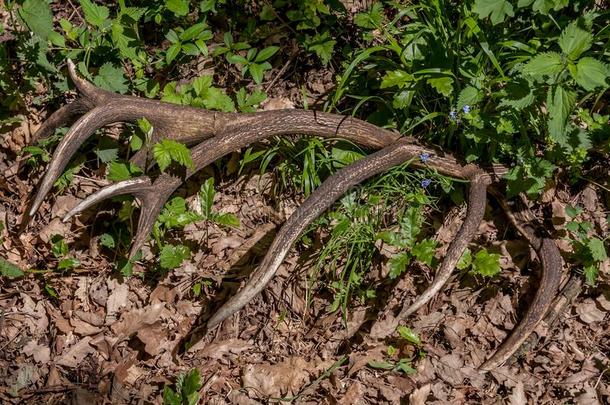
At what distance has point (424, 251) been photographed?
10.7ft

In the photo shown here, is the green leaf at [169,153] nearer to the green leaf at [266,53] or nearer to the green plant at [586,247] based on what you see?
the green leaf at [266,53]

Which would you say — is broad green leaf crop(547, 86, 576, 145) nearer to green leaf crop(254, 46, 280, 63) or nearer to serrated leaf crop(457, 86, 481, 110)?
serrated leaf crop(457, 86, 481, 110)

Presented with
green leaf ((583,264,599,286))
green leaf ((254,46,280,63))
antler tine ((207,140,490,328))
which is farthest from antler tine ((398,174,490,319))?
green leaf ((254,46,280,63))

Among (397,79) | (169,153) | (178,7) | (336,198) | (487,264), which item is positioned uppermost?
(178,7)

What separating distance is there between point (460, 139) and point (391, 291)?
101 cm

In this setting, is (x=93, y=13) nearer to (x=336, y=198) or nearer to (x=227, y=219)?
(x=227, y=219)

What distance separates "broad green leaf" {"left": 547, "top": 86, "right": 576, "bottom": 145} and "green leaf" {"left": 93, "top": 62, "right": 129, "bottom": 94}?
7.79 feet

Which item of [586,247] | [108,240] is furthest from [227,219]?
[586,247]

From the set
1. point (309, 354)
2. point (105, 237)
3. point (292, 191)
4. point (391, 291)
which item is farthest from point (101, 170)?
point (391, 291)

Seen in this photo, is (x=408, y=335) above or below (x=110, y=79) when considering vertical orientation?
Result: below

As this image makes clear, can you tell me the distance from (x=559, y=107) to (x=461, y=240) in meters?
0.88

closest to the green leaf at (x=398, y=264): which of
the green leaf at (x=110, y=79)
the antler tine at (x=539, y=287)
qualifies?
the antler tine at (x=539, y=287)

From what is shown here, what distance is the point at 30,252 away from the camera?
12.0 feet

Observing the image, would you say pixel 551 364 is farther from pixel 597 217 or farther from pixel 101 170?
pixel 101 170
